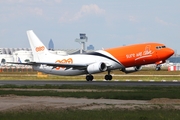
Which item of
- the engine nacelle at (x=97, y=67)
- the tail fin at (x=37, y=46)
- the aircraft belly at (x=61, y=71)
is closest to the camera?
the engine nacelle at (x=97, y=67)

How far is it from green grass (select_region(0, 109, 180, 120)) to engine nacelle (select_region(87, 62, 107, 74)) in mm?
39135

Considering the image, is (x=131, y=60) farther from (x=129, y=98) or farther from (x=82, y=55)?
(x=129, y=98)

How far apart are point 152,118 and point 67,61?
157 feet

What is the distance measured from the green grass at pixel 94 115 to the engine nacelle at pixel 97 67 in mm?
39135

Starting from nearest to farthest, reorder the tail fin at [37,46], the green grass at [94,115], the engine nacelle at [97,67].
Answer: the green grass at [94,115] < the engine nacelle at [97,67] < the tail fin at [37,46]

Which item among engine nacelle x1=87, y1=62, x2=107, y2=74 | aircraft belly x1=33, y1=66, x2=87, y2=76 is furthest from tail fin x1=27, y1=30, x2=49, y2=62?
engine nacelle x1=87, y1=62, x2=107, y2=74

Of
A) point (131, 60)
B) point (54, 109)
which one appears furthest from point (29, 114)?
point (131, 60)

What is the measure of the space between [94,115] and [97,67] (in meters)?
41.6

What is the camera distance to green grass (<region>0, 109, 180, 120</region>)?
22.7 meters

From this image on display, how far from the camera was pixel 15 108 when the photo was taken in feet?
87.3

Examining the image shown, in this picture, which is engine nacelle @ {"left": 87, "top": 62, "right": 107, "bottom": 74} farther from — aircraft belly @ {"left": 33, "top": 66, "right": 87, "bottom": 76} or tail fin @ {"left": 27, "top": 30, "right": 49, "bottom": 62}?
tail fin @ {"left": 27, "top": 30, "right": 49, "bottom": 62}

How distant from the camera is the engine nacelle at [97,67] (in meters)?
65.2

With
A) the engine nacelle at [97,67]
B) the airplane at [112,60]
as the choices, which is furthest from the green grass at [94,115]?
the engine nacelle at [97,67]

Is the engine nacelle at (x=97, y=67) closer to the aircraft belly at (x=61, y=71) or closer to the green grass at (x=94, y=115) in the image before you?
the aircraft belly at (x=61, y=71)
